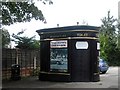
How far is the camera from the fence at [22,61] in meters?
21.9

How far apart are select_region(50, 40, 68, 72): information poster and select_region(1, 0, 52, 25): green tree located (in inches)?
182

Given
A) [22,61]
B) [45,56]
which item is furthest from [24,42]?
[45,56]

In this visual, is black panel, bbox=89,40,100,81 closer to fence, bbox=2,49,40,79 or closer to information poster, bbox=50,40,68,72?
information poster, bbox=50,40,68,72

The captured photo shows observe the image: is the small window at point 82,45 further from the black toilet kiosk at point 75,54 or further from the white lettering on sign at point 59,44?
the white lettering on sign at point 59,44

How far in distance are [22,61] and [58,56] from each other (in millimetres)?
4561


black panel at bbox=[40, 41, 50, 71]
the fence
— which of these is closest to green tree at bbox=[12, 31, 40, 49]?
the fence

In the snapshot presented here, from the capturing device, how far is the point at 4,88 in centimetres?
1669

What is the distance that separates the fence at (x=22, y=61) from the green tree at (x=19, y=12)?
6.81 meters

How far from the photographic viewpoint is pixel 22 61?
79.0ft

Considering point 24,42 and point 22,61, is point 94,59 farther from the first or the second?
point 24,42

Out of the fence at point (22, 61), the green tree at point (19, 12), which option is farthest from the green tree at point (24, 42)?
the green tree at point (19, 12)

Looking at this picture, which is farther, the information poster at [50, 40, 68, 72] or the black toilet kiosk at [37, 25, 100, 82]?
the information poster at [50, 40, 68, 72]

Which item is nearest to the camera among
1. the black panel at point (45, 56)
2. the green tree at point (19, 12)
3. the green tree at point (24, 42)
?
the green tree at point (19, 12)

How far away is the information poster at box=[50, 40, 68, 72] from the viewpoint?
20062mm
